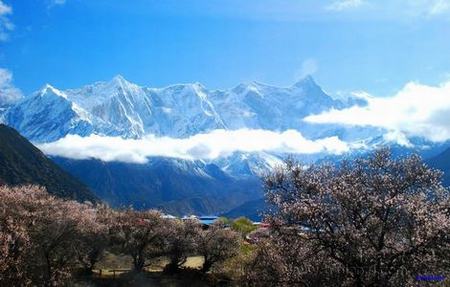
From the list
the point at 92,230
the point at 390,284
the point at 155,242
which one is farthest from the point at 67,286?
the point at 390,284

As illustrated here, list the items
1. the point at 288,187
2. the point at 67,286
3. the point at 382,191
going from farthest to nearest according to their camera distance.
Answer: the point at 67,286, the point at 288,187, the point at 382,191

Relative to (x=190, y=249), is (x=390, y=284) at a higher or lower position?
lower

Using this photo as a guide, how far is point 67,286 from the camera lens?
79.6 metres

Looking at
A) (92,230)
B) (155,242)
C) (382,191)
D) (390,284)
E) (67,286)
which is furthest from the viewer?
(155,242)

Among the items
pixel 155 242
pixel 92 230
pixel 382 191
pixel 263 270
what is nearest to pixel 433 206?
pixel 382 191

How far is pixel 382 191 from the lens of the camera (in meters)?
27.9

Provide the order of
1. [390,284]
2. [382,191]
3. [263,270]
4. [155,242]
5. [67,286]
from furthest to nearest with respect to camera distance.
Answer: [155,242] < [67,286] < [263,270] < [382,191] < [390,284]

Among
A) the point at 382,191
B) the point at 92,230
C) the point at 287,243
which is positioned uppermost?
the point at 92,230

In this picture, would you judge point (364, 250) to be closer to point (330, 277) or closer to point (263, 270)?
point (330, 277)

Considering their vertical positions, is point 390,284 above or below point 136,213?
below

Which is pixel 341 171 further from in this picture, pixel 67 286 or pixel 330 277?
pixel 67 286

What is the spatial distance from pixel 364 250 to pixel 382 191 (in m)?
3.47

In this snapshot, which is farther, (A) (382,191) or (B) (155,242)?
(B) (155,242)

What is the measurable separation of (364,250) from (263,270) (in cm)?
3123
